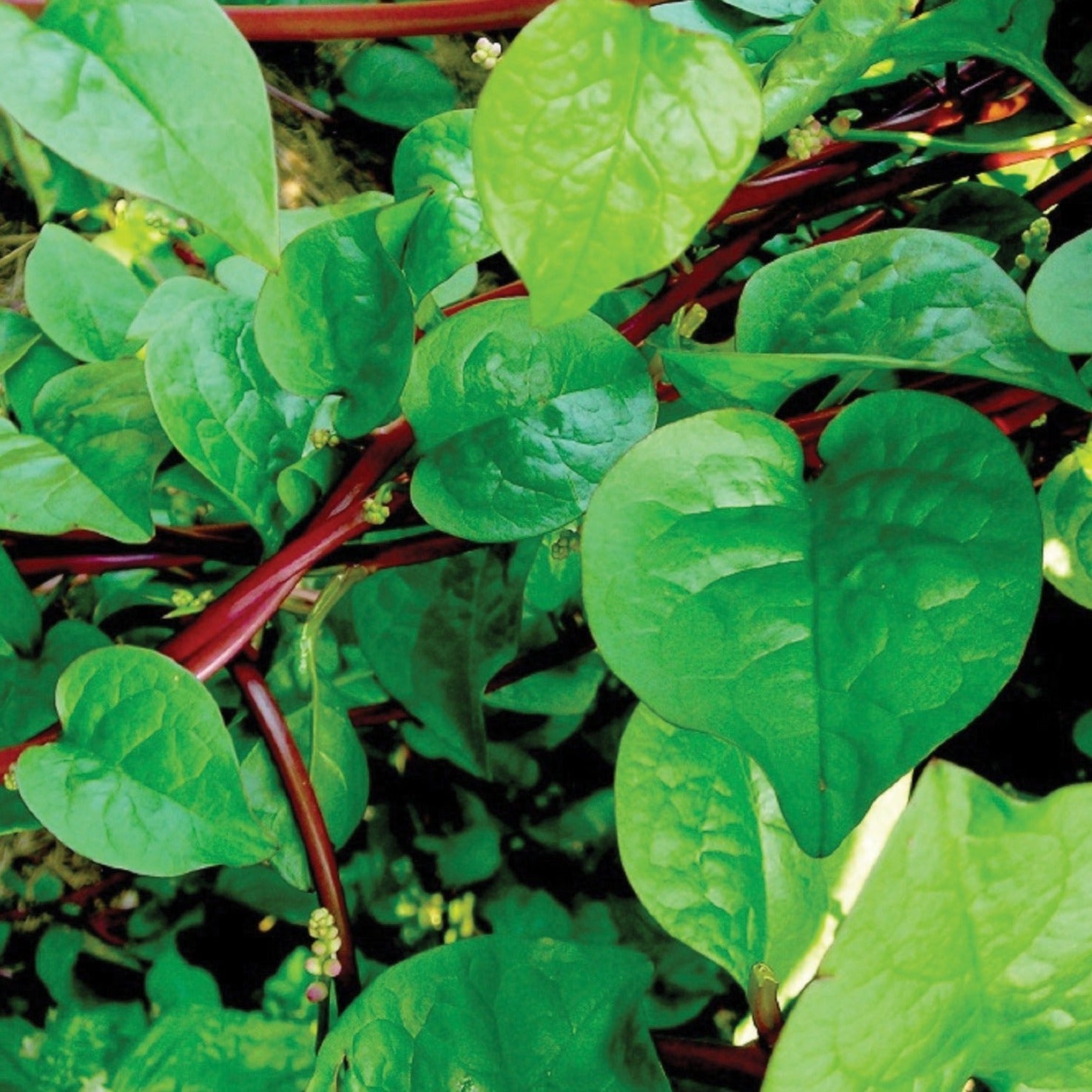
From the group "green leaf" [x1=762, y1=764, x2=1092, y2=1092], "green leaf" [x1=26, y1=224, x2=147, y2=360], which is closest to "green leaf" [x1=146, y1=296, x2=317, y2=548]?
"green leaf" [x1=26, y1=224, x2=147, y2=360]

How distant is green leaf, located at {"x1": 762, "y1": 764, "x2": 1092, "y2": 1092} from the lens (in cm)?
23

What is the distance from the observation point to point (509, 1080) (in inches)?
13.3

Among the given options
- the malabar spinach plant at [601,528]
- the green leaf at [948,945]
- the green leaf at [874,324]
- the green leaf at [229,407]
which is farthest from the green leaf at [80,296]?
the green leaf at [948,945]

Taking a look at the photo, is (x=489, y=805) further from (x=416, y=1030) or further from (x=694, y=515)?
(x=694, y=515)

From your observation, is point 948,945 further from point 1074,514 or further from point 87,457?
point 87,457

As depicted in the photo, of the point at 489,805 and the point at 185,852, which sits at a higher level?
the point at 185,852

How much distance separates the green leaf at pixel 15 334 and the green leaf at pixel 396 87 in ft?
1.09

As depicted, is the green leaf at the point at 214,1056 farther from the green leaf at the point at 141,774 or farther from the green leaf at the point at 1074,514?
the green leaf at the point at 1074,514

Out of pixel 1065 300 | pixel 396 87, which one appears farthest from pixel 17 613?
pixel 396 87

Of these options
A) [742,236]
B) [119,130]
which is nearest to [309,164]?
[742,236]

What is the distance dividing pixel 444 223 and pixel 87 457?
0.56 ft

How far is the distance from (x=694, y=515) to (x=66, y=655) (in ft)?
0.94

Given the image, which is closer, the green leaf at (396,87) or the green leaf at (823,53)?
the green leaf at (823,53)

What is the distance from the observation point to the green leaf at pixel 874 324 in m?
0.29
